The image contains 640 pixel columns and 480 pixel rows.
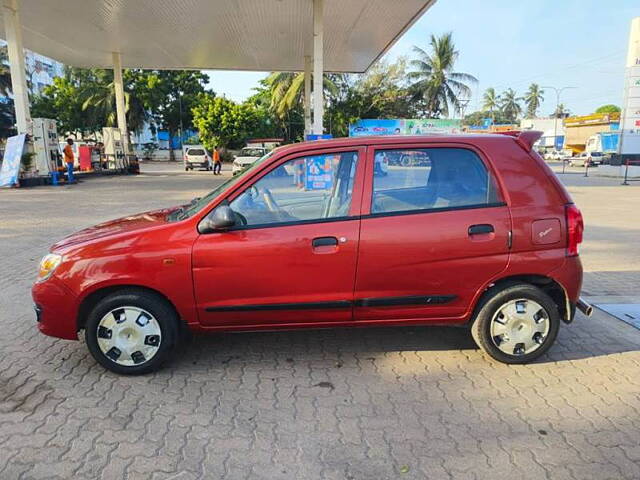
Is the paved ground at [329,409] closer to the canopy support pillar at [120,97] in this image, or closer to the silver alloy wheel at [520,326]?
the silver alloy wheel at [520,326]

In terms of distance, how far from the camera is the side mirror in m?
3.18

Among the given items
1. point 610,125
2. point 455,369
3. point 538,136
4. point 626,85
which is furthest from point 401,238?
point 610,125

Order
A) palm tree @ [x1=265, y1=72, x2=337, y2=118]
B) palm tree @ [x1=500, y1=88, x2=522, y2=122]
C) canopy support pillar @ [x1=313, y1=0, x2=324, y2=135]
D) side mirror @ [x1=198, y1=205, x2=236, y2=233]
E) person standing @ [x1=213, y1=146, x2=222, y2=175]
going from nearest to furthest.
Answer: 1. side mirror @ [x1=198, y1=205, x2=236, y2=233]
2. canopy support pillar @ [x1=313, y1=0, x2=324, y2=135]
3. person standing @ [x1=213, y1=146, x2=222, y2=175]
4. palm tree @ [x1=265, y1=72, x2=337, y2=118]
5. palm tree @ [x1=500, y1=88, x2=522, y2=122]

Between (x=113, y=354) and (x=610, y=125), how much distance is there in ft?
222

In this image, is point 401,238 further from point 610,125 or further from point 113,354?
point 610,125

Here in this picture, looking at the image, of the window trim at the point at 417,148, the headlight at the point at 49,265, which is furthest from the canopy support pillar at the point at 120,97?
the window trim at the point at 417,148

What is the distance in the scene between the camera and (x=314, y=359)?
3703 mm

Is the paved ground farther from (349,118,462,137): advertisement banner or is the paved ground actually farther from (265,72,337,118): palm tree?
(265,72,337,118): palm tree

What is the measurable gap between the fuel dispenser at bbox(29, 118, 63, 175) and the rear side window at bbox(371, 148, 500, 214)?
19.1 m

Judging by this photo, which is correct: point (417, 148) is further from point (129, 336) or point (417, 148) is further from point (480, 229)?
point (129, 336)

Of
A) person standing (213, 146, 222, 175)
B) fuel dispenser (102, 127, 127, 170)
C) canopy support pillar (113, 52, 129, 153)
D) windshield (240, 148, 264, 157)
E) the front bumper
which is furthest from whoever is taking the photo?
windshield (240, 148, 264, 157)

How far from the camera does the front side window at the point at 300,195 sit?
133 inches

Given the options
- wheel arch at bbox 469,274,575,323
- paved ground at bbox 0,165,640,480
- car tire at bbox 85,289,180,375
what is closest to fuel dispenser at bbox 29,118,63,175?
paved ground at bbox 0,165,640,480

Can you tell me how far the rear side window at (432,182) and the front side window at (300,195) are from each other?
24cm
